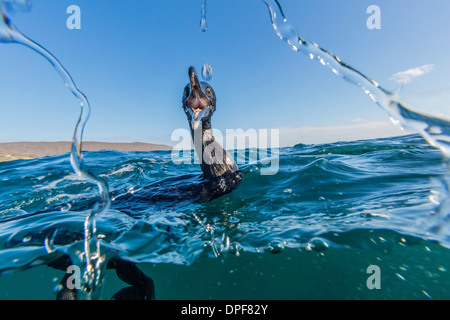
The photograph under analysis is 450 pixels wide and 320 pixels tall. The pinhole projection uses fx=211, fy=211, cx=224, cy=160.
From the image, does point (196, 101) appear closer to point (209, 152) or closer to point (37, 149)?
point (209, 152)

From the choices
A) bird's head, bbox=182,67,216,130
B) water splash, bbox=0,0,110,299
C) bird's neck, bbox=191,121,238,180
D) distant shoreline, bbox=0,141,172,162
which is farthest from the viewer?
distant shoreline, bbox=0,141,172,162

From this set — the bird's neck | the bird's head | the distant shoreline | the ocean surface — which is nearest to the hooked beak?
the bird's head

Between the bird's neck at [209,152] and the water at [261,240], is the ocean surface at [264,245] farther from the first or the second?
the bird's neck at [209,152]

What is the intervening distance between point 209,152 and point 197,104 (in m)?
0.79

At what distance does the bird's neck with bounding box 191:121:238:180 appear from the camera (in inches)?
137

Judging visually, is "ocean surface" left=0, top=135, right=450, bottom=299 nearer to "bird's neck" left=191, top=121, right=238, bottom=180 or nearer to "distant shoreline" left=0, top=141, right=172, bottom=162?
"bird's neck" left=191, top=121, right=238, bottom=180

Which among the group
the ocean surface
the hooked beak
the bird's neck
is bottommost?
the ocean surface

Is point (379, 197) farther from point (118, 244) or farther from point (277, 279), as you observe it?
point (118, 244)

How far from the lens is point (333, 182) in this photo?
3756 millimetres

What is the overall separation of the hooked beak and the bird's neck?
0.16 meters

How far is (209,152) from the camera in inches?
139

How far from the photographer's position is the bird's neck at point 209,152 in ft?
11.5

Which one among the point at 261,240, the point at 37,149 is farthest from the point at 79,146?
the point at 37,149
